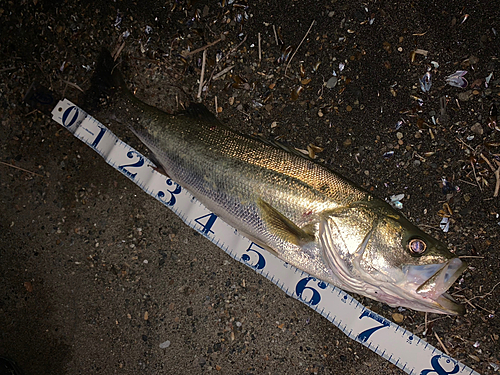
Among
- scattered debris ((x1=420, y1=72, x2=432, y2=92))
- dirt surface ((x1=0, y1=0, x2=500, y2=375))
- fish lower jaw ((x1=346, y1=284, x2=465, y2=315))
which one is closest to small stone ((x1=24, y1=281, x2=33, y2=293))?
dirt surface ((x1=0, y1=0, x2=500, y2=375))

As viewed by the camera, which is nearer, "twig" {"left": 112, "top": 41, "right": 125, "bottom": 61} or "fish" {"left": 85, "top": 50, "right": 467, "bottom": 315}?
"fish" {"left": 85, "top": 50, "right": 467, "bottom": 315}

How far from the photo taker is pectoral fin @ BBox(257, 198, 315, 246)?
1974 mm

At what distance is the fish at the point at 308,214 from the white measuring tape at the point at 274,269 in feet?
1.31

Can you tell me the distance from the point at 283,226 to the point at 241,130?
1.03 metres

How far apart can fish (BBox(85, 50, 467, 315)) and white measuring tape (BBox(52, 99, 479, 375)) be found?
400 mm

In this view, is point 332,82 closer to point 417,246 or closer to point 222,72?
point 222,72

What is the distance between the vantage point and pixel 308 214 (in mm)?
1994

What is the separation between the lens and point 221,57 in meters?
2.62

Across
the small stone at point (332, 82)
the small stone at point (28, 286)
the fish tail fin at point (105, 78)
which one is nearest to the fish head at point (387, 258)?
the small stone at point (332, 82)

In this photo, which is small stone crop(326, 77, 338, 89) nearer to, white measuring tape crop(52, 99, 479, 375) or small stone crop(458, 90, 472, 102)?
small stone crop(458, 90, 472, 102)

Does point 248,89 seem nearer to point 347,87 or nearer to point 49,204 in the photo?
point 347,87

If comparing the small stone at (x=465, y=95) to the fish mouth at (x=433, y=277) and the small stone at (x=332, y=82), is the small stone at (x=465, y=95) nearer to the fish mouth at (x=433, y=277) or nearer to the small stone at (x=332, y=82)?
the small stone at (x=332, y=82)

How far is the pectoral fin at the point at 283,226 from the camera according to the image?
1.97 meters

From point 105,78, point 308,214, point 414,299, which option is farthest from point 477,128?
point 105,78
